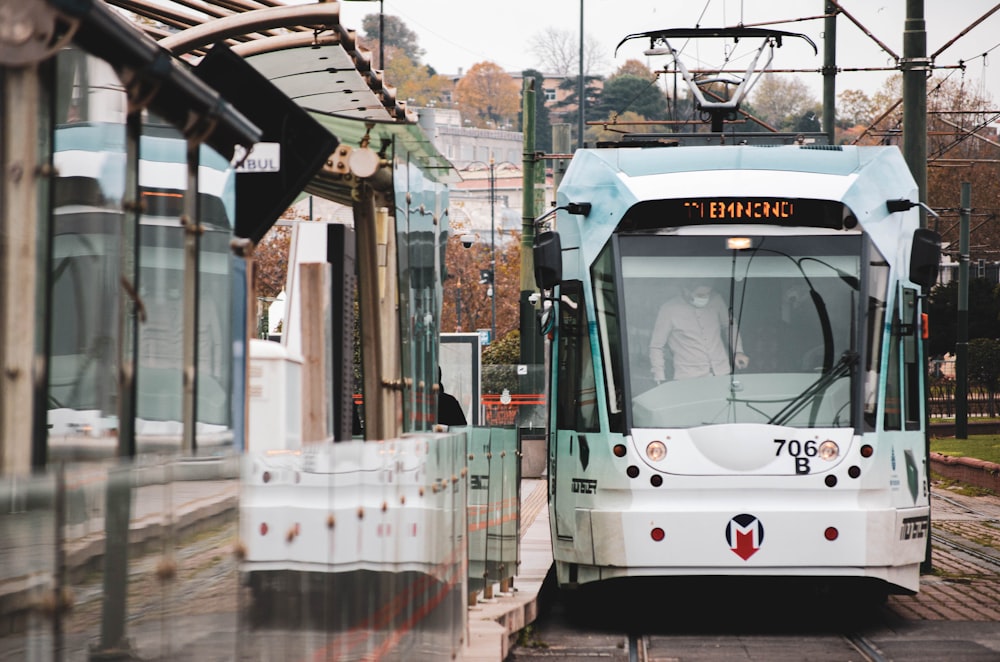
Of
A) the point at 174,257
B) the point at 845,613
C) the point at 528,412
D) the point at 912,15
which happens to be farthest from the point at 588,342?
the point at 528,412

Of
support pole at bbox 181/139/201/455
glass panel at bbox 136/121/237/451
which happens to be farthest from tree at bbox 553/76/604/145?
→ support pole at bbox 181/139/201/455

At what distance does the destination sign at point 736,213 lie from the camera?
11086mm

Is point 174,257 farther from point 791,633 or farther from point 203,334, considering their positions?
point 791,633

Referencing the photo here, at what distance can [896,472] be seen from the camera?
34.9 feet

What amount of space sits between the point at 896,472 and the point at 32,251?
8.77m

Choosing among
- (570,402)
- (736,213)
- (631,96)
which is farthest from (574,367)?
(631,96)

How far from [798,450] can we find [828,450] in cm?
20

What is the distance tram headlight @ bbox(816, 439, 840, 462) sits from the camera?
1048cm

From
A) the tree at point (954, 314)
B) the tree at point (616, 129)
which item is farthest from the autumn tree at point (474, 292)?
the tree at point (954, 314)

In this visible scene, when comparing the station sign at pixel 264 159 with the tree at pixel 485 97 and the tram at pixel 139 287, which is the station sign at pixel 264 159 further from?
the tree at pixel 485 97

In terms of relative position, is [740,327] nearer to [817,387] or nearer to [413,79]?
[817,387]

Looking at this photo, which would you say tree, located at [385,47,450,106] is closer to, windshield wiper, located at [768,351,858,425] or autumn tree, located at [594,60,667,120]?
autumn tree, located at [594,60,667,120]

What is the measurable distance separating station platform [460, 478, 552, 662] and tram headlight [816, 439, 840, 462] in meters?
2.21

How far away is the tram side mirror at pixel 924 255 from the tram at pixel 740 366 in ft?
0.04
